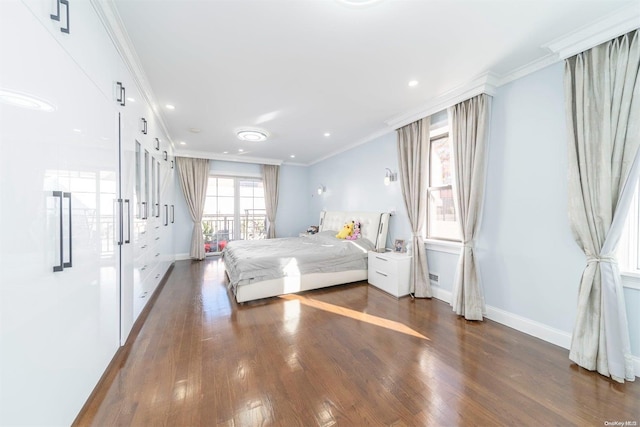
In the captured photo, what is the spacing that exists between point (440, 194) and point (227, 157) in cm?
490

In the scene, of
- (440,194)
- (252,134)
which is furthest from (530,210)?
(252,134)

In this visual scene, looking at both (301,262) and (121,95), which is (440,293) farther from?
(121,95)

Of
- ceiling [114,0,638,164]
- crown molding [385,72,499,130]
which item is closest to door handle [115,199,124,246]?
ceiling [114,0,638,164]

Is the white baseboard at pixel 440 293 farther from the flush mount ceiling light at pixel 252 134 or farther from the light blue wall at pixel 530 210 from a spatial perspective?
the flush mount ceiling light at pixel 252 134

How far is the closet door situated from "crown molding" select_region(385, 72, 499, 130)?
3300mm

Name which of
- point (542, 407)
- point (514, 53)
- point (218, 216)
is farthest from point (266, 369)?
point (218, 216)

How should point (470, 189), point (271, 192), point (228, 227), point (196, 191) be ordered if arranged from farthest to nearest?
point (271, 192) → point (228, 227) → point (196, 191) → point (470, 189)

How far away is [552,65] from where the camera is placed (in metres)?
2.21

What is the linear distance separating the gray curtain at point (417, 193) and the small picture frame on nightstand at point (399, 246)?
242 millimetres

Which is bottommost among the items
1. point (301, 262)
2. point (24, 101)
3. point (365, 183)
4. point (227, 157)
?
point (301, 262)

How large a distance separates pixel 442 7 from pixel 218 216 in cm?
606

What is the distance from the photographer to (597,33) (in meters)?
1.84

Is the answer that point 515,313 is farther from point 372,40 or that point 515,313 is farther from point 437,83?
point 372,40

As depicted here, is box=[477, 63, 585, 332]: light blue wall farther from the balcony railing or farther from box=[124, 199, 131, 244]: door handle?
the balcony railing
